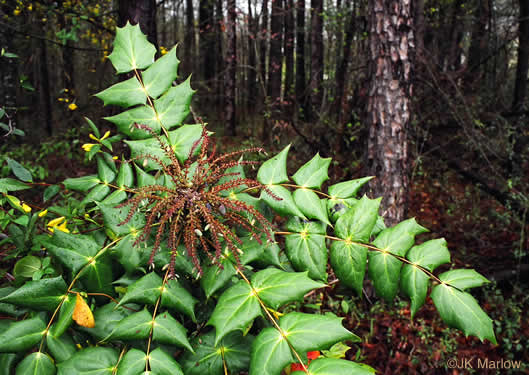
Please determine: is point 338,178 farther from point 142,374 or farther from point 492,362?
point 142,374

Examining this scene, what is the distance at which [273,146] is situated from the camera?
6.95 metres

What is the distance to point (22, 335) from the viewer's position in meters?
0.76

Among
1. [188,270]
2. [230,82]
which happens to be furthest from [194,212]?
[230,82]

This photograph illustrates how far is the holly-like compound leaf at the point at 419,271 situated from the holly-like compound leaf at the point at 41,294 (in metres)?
0.89

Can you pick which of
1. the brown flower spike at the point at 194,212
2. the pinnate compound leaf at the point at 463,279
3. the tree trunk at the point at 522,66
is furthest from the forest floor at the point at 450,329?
the tree trunk at the point at 522,66

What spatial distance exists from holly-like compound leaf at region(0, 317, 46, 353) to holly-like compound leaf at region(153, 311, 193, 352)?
274 mm

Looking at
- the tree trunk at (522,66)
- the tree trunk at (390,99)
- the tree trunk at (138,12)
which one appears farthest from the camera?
the tree trunk at (522,66)

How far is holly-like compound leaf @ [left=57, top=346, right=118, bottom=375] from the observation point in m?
0.73

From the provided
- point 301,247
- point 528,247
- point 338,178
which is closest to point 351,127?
point 338,178

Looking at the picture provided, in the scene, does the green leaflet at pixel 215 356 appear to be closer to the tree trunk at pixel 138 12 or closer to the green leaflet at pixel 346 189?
the green leaflet at pixel 346 189

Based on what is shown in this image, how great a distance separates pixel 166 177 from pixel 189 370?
493 millimetres

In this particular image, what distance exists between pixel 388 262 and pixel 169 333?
2.02 feet

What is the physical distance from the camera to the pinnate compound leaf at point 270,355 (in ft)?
2.36

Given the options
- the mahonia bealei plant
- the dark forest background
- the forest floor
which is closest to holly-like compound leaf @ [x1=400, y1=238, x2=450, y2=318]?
the mahonia bealei plant
